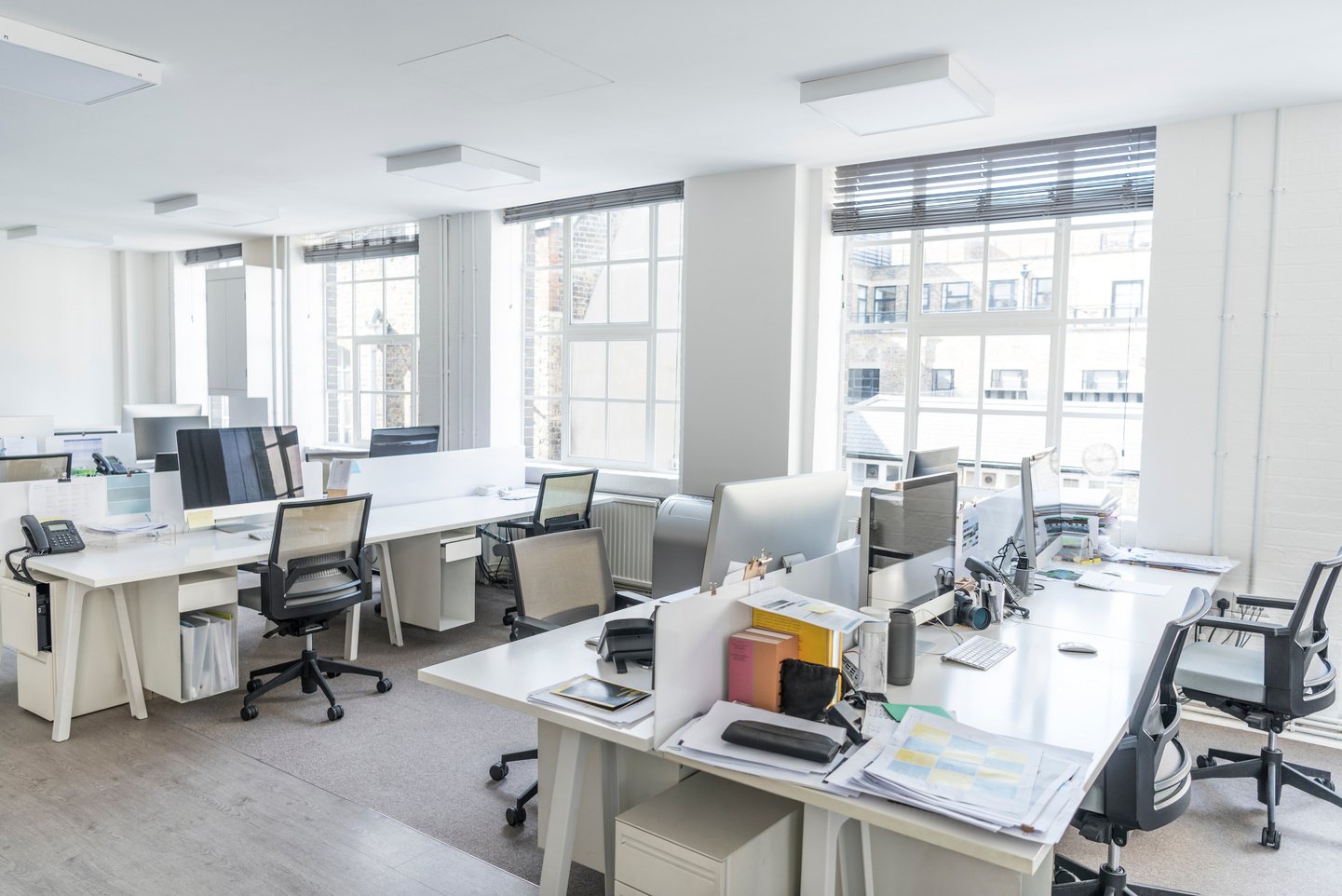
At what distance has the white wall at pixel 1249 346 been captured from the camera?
3.80 m

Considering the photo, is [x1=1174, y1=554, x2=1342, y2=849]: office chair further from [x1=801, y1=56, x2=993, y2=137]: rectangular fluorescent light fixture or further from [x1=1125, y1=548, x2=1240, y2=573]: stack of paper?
[x1=801, y1=56, x2=993, y2=137]: rectangular fluorescent light fixture

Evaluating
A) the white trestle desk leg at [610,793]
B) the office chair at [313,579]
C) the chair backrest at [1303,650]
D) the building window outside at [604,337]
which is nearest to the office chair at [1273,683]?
the chair backrest at [1303,650]

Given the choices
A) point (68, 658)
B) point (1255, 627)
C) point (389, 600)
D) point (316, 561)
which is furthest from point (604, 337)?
point (1255, 627)

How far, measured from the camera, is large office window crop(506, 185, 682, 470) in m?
6.16

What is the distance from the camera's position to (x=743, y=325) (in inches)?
207

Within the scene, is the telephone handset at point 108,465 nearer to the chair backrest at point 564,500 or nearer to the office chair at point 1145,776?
the chair backrest at point 564,500

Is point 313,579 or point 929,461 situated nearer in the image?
point 929,461

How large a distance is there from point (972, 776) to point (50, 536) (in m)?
3.87

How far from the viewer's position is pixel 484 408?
675 centimetres

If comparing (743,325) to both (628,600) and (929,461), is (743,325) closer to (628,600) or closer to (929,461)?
(929,461)

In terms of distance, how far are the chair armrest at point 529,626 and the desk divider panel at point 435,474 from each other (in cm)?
221

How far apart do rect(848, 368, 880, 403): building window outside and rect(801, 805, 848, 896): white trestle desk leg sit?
381cm

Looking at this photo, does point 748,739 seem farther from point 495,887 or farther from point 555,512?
point 555,512

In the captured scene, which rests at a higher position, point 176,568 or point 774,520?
point 774,520
